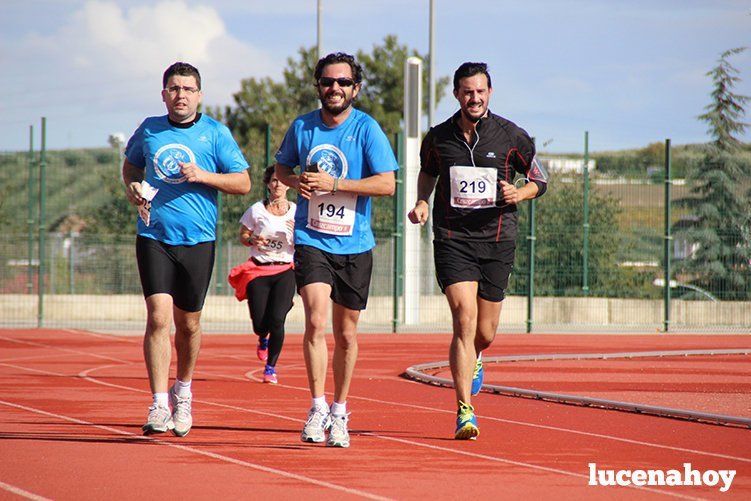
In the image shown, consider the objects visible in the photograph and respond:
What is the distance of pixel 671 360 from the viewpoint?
51.1ft

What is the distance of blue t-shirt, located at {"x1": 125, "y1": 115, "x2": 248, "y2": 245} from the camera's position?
805 centimetres

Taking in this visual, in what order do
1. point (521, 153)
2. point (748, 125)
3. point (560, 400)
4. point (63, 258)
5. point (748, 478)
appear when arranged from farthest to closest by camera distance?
point (748, 125) → point (63, 258) → point (560, 400) → point (521, 153) → point (748, 478)

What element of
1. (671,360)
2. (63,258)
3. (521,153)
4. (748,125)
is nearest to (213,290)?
(63,258)

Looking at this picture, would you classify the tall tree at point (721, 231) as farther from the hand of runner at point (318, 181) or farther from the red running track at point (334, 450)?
the hand of runner at point (318, 181)

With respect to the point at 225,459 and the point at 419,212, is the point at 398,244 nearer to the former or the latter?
the point at 419,212

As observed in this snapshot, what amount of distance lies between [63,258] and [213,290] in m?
3.13

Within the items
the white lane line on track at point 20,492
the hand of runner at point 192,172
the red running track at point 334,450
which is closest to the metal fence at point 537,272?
the red running track at point 334,450

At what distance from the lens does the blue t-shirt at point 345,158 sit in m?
7.79

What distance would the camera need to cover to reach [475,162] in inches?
333

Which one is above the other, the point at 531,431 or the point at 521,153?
the point at 521,153

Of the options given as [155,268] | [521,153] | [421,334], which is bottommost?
[421,334]

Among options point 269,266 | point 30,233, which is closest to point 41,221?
point 30,233

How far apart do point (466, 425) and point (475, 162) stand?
1.75 metres

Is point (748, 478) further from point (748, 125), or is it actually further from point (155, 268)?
point (748, 125)
